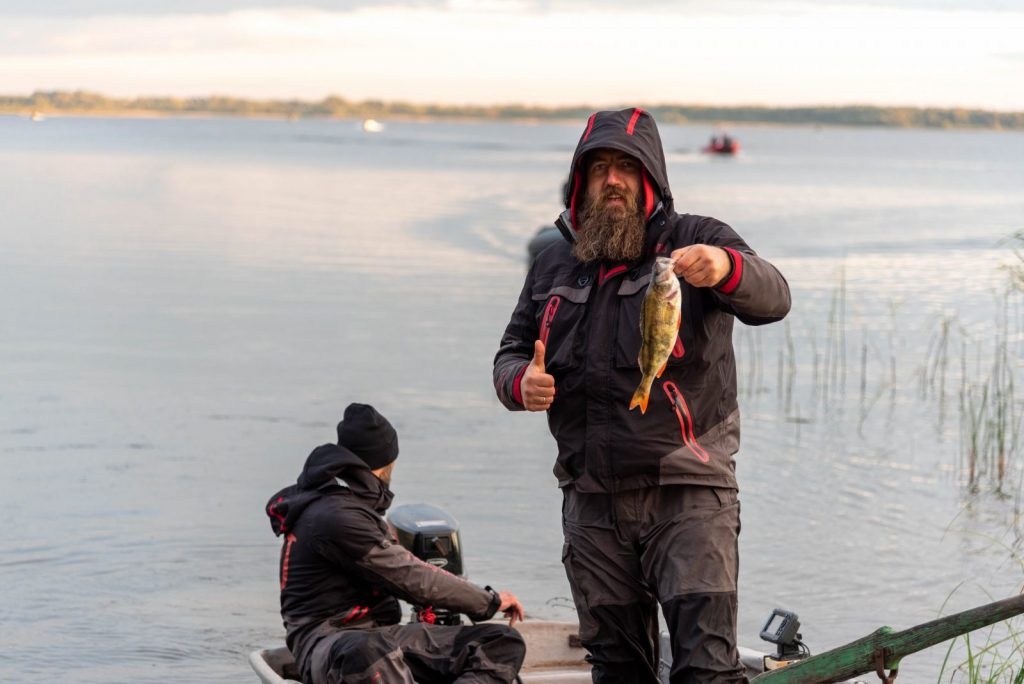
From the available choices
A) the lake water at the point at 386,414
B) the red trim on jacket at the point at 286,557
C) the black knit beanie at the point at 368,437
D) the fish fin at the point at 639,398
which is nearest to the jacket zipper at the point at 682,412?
the fish fin at the point at 639,398

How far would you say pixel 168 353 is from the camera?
17344 mm

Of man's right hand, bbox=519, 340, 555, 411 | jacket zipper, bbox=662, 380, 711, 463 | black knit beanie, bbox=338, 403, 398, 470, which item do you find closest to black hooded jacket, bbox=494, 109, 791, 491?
jacket zipper, bbox=662, 380, 711, 463

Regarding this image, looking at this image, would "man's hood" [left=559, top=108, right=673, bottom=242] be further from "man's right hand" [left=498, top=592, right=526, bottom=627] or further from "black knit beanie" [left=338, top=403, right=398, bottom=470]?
"man's right hand" [left=498, top=592, right=526, bottom=627]

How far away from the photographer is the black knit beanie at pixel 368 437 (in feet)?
20.0

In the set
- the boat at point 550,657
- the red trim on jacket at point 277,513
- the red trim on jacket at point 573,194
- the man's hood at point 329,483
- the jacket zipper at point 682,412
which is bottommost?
the boat at point 550,657

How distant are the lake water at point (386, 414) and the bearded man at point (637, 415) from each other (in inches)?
163

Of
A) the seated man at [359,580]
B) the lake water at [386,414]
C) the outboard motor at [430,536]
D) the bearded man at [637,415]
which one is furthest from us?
the lake water at [386,414]

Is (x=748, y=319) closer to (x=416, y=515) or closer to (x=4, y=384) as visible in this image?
(x=416, y=515)

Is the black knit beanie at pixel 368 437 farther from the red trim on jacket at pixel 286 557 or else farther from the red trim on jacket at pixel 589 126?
the red trim on jacket at pixel 589 126

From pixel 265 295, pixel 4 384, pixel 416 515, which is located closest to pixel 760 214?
pixel 265 295

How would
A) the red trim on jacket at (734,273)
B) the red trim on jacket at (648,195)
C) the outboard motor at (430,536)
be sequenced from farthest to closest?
the outboard motor at (430,536)
the red trim on jacket at (648,195)
the red trim on jacket at (734,273)

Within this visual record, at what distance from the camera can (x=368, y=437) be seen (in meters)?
6.09

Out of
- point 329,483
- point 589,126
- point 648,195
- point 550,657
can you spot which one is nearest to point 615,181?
point 648,195

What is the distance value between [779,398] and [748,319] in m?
11.3
